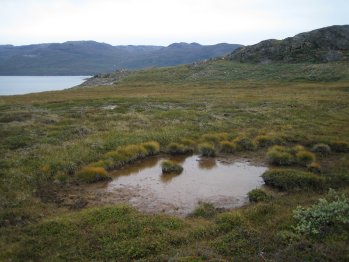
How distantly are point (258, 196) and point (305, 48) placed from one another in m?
85.1

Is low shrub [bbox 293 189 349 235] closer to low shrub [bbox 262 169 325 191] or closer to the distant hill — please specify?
low shrub [bbox 262 169 325 191]

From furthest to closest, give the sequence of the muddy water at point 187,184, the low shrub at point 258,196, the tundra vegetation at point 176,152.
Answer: the muddy water at point 187,184, the low shrub at point 258,196, the tundra vegetation at point 176,152

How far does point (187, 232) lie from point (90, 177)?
8.05m

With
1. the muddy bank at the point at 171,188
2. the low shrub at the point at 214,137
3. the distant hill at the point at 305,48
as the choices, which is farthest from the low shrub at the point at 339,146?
the distant hill at the point at 305,48

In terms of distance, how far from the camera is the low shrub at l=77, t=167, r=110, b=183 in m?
19.4

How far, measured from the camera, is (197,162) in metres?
23.2

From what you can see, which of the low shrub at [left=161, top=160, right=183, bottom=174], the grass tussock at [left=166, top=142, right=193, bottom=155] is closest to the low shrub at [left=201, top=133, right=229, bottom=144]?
the grass tussock at [left=166, top=142, right=193, bottom=155]

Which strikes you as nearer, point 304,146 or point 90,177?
point 90,177

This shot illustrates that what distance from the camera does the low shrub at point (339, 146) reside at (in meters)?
24.5

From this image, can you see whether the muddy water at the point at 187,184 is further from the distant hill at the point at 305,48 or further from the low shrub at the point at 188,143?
the distant hill at the point at 305,48

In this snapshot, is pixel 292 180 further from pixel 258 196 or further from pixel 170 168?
pixel 170 168

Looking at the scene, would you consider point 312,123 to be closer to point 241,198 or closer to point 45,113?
point 241,198

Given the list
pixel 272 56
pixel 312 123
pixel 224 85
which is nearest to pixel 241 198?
pixel 312 123

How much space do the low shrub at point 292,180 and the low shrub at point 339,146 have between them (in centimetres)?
659
